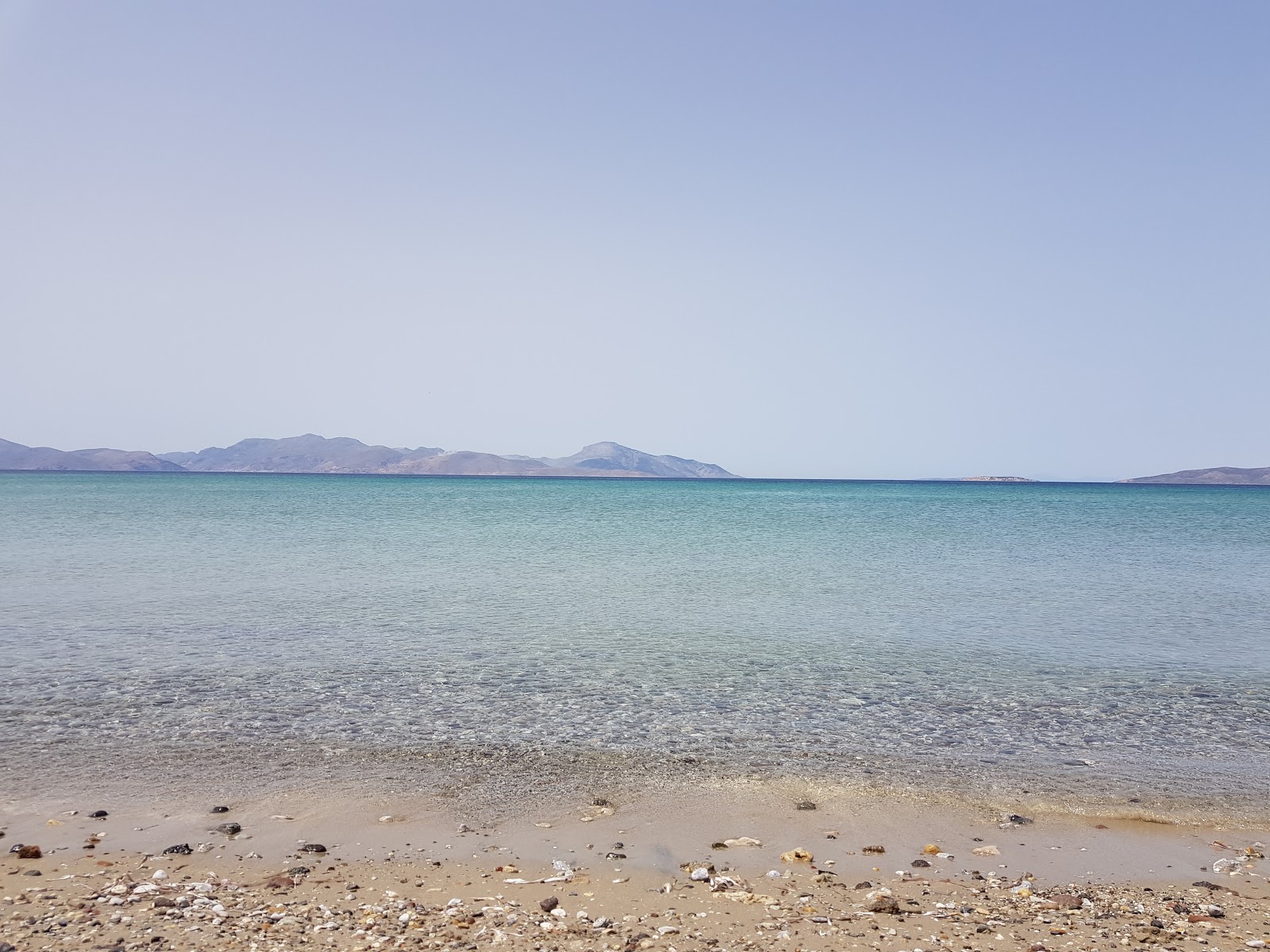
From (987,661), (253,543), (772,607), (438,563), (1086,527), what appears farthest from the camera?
(1086,527)

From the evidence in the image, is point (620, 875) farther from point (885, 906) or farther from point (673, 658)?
point (673, 658)

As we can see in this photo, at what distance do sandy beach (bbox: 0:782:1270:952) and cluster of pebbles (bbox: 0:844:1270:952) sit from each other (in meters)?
0.02

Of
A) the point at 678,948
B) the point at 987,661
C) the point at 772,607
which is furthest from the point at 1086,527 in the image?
the point at 678,948

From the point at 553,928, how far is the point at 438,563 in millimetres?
25916

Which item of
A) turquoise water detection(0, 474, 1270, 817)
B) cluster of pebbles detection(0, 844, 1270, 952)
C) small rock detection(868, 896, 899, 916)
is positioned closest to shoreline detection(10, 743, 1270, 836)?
turquoise water detection(0, 474, 1270, 817)

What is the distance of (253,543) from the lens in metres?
37.3

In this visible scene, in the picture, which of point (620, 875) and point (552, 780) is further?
point (552, 780)

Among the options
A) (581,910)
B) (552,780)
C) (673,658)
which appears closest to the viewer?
(581,910)

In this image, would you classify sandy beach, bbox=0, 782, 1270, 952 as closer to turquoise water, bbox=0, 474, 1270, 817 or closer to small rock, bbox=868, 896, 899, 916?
small rock, bbox=868, 896, 899, 916

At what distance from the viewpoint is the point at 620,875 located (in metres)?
6.50

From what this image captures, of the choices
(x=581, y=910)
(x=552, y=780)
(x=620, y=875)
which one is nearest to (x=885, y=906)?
(x=620, y=875)

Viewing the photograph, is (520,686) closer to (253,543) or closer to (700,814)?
(700,814)

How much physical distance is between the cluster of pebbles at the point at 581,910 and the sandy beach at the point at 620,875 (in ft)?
0.06

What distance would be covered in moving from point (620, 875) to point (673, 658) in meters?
8.54
